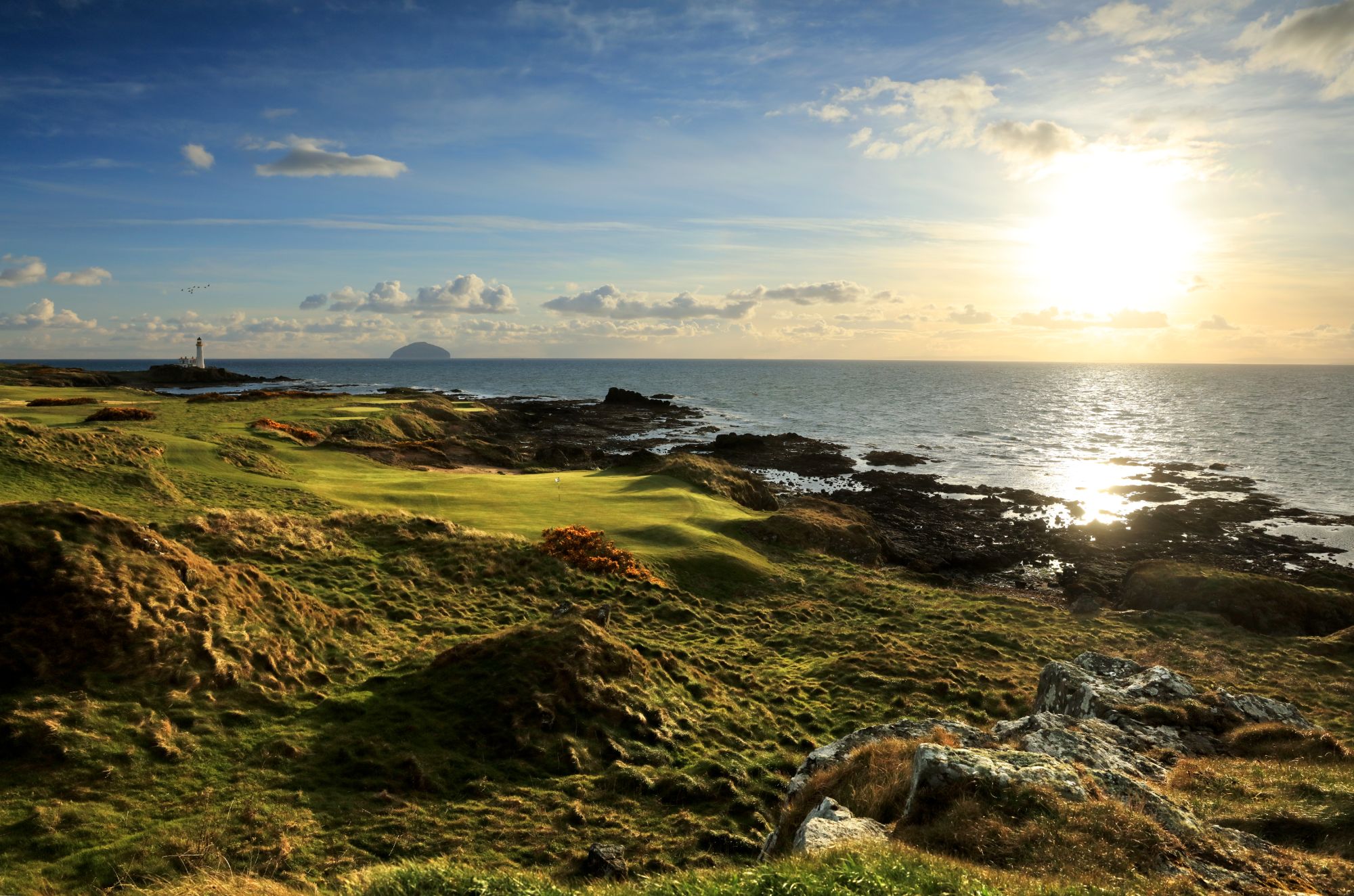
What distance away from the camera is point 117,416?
147 ft

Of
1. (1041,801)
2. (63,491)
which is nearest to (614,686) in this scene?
(1041,801)

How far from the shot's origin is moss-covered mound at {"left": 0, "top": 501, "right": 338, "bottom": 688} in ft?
42.2

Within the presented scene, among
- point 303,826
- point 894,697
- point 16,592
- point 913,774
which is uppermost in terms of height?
point 16,592

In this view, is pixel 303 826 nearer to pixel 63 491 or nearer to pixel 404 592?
pixel 404 592

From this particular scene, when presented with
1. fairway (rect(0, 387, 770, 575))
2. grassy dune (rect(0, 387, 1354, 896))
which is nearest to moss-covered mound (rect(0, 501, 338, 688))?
grassy dune (rect(0, 387, 1354, 896))

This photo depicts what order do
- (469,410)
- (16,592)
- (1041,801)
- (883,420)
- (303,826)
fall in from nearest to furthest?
1. (1041,801)
2. (303,826)
3. (16,592)
4. (469,410)
5. (883,420)

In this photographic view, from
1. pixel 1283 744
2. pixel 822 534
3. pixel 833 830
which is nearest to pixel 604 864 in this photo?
pixel 833 830

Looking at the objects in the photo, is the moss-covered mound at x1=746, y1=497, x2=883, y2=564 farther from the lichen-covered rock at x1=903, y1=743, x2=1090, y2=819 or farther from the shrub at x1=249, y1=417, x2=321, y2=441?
the shrub at x1=249, y1=417, x2=321, y2=441

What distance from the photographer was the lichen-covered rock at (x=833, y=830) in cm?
887

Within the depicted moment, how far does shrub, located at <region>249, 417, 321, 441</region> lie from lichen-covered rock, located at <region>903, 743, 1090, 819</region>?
46082 mm

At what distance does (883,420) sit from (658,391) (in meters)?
80.3

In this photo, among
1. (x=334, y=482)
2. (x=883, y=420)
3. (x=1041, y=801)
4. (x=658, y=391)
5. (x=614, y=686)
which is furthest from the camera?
(x=658, y=391)

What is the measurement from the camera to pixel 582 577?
25.8 metres

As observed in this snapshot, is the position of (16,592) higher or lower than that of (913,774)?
higher
